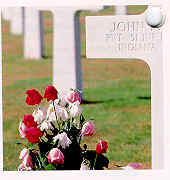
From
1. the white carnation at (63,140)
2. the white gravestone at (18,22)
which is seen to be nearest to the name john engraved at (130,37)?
the white carnation at (63,140)

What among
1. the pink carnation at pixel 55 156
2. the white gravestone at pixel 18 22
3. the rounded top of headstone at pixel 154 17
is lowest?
the pink carnation at pixel 55 156

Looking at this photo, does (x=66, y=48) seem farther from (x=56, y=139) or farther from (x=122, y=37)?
(x=56, y=139)

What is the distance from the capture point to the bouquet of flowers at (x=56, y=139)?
3.93 metres

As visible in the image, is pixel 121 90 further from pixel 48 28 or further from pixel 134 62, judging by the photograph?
pixel 48 28

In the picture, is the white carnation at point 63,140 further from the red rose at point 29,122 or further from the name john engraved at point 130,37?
the name john engraved at point 130,37

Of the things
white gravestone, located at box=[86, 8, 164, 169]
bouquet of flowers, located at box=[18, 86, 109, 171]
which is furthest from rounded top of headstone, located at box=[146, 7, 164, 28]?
bouquet of flowers, located at box=[18, 86, 109, 171]

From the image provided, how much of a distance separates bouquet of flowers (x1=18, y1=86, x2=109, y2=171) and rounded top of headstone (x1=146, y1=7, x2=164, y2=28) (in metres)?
0.69

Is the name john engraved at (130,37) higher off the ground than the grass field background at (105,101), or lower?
higher

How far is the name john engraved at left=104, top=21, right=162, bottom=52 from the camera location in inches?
168

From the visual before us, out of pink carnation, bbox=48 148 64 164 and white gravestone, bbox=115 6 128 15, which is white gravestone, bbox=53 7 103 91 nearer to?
pink carnation, bbox=48 148 64 164

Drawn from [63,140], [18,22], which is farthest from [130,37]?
[18,22]

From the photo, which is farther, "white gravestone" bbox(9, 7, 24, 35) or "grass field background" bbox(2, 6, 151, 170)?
"white gravestone" bbox(9, 7, 24, 35)

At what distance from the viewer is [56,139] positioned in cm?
397

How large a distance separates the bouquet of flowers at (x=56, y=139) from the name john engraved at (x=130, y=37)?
463 mm
